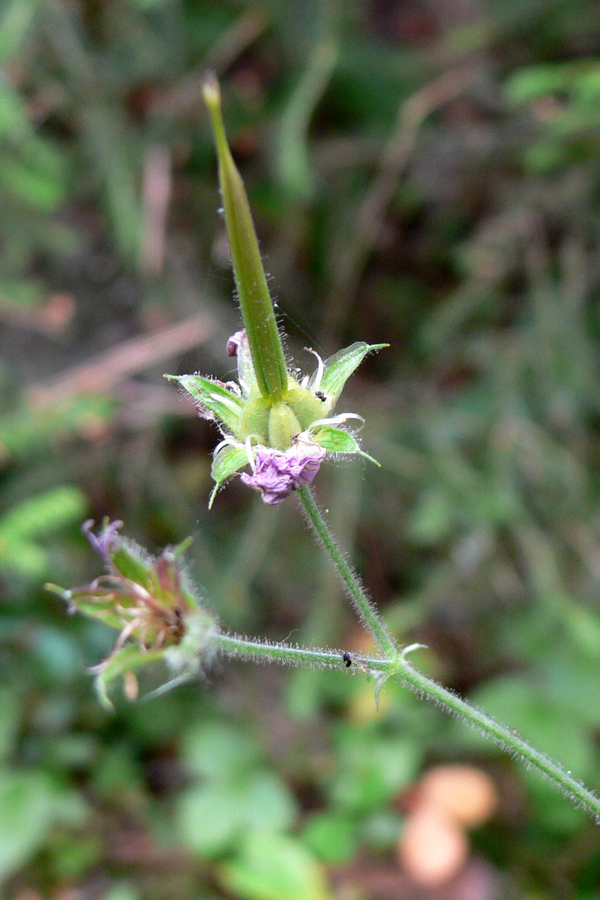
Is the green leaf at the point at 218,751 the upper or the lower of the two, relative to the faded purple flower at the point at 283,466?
upper

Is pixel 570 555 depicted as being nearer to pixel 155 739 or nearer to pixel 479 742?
pixel 479 742

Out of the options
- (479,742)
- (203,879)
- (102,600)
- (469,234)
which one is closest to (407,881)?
(479,742)

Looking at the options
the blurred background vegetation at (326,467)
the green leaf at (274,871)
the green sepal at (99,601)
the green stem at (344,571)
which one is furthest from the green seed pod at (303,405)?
the green leaf at (274,871)

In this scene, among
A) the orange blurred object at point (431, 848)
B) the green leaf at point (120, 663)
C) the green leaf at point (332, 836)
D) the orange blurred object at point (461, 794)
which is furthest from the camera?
the orange blurred object at point (461, 794)

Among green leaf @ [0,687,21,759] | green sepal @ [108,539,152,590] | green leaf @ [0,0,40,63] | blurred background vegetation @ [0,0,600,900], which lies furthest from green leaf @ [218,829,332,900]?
green leaf @ [0,0,40,63]

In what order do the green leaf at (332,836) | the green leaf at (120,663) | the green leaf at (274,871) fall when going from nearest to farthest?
1. the green leaf at (120,663)
2. the green leaf at (274,871)
3. the green leaf at (332,836)

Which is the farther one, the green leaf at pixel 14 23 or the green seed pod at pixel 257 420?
the green leaf at pixel 14 23

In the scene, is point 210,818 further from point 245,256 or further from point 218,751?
point 245,256

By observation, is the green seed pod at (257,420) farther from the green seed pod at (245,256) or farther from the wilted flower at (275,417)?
the green seed pod at (245,256)
